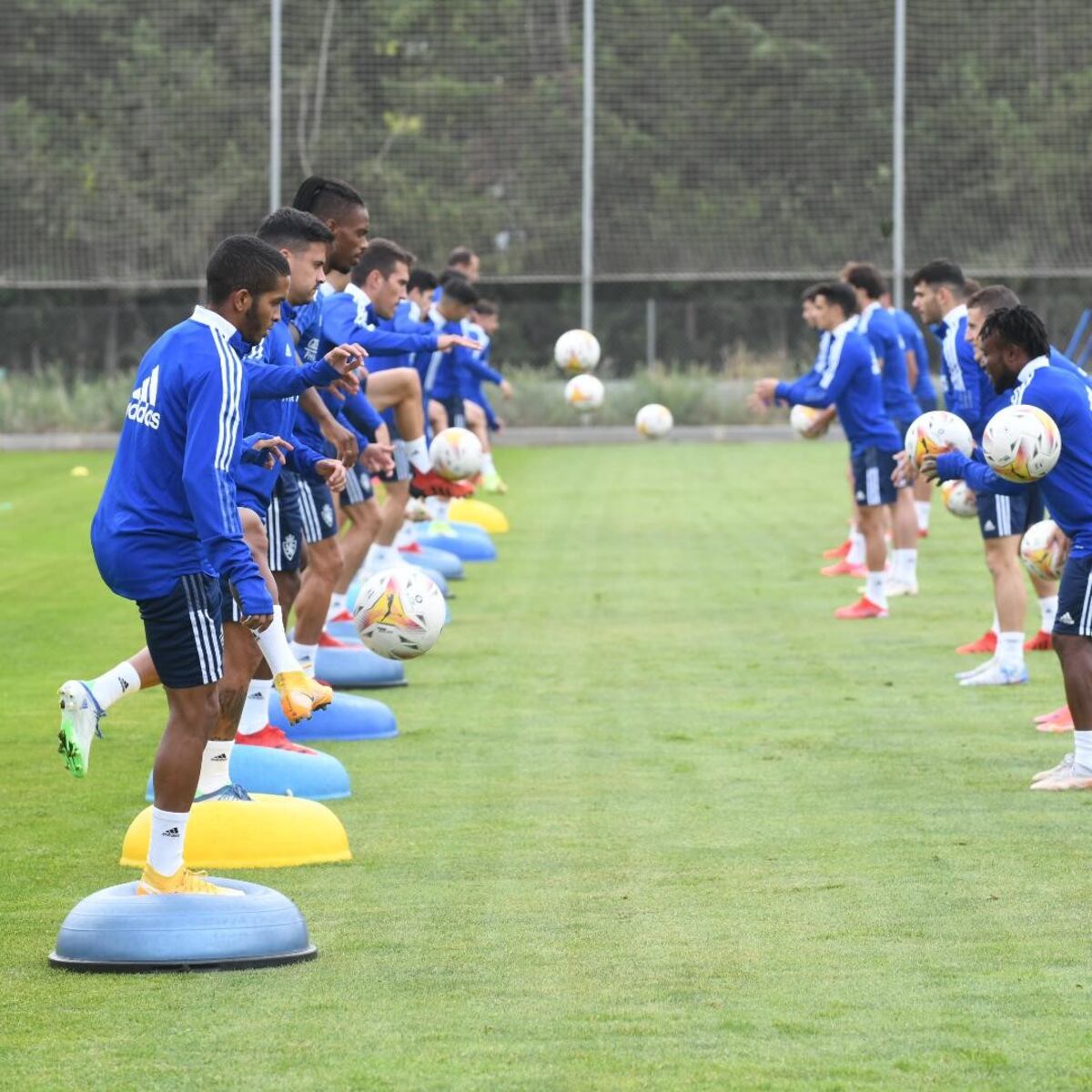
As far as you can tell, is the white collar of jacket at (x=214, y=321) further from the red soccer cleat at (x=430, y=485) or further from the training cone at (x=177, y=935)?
the red soccer cleat at (x=430, y=485)

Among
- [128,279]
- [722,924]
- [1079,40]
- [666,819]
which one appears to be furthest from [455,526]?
[1079,40]

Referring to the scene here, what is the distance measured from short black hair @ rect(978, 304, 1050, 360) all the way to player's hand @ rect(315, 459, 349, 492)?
2736 millimetres

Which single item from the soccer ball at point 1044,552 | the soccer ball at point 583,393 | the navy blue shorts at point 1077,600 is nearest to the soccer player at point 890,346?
the soccer ball at point 1044,552

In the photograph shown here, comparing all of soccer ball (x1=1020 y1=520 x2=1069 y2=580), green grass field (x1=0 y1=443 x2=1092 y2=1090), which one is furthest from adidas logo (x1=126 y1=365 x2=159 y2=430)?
soccer ball (x1=1020 y1=520 x2=1069 y2=580)

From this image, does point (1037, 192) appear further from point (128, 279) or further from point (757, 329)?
point (128, 279)

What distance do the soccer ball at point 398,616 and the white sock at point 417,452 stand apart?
470 centimetres

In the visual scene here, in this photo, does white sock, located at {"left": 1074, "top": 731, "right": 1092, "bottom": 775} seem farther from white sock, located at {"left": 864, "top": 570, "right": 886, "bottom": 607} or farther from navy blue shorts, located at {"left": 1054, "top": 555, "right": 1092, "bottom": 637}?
white sock, located at {"left": 864, "top": 570, "right": 886, "bottom": 607}

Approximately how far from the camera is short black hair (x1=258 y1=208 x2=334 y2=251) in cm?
848

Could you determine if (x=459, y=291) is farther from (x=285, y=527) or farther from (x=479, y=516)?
(x=285, y=527)

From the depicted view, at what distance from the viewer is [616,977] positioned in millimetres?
6055

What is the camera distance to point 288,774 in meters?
8.59

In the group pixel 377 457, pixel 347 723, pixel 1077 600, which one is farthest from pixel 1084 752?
pixel 377 457

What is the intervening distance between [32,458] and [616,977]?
2659cm

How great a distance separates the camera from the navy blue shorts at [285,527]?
9406 millimetres
